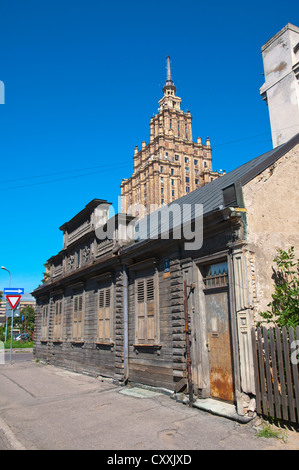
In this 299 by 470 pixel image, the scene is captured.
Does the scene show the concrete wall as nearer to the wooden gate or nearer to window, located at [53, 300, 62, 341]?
the wooden gate

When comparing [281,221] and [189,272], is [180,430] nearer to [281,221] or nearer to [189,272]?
[189,272]

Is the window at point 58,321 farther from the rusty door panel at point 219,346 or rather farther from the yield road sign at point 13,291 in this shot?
the rusty door panel at point 219,346

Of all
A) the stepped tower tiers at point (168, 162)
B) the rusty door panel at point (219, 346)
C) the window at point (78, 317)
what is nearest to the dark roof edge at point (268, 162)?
Answer: the rusty door panel at point (219, 346)

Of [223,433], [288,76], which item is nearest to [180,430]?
[223,433]

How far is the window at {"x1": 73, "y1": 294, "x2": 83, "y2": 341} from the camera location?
14.8 metres

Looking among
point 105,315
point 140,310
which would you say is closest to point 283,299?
point 140,310

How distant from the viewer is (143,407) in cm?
771

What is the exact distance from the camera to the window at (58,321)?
17422mm

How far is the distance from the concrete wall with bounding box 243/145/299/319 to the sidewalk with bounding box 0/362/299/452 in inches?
91.8

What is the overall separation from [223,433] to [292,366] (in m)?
1.63

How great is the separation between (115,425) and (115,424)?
69 millimetres

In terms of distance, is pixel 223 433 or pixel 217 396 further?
pixel 217 396

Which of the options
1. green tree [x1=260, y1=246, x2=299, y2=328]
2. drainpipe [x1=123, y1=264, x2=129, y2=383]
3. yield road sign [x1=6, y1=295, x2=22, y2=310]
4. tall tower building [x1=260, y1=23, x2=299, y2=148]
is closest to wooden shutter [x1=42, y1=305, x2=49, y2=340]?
yield road sign [x1=6, y1=295, x2=22, y2=310]

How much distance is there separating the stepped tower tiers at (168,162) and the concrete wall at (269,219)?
68.7m
